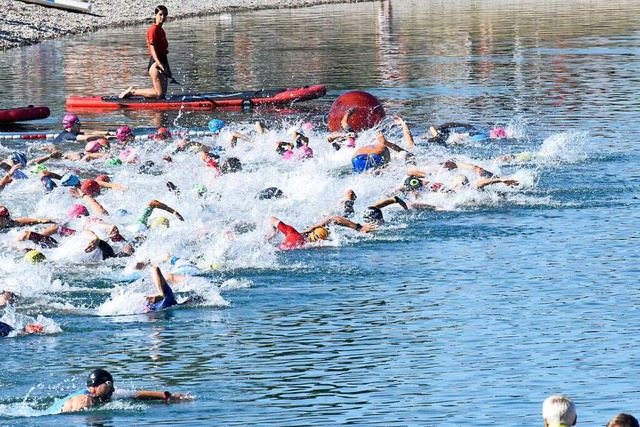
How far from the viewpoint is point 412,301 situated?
52.3 ft

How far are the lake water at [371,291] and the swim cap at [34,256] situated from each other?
221 mm

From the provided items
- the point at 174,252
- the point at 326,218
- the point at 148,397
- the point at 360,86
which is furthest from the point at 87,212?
the point at 360,86

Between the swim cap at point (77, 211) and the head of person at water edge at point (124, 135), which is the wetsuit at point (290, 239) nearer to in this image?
the swim cap at point (77, 211)

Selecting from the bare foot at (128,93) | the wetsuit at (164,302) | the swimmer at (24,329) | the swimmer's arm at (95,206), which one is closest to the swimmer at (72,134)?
the bare foot at (128,93)

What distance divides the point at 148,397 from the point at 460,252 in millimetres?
7120

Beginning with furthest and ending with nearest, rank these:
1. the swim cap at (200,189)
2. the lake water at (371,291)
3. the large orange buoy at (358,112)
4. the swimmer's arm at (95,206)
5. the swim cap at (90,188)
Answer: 1. the large orange buoy at (358,112)
2. the swim cap at (90,188)
3. the swim cap at (200,189)
4. the swimmer's arm at (95,206)
5. the lake water at (371,291)

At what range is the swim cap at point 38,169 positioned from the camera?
76.5 feet

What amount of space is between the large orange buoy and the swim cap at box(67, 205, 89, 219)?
25.6 ft

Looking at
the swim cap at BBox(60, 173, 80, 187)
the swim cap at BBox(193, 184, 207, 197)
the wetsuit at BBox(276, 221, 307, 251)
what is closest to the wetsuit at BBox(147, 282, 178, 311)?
the wetsuit at BBox(276, 221, 307, 251)

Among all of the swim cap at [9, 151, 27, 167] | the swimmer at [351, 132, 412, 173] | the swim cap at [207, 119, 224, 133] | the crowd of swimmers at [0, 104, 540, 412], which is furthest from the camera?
the swim cap at [207, 119, 224, 133]

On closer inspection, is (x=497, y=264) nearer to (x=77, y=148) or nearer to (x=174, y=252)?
(x=174, y=252)

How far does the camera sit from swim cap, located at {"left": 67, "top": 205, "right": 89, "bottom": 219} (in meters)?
20.2

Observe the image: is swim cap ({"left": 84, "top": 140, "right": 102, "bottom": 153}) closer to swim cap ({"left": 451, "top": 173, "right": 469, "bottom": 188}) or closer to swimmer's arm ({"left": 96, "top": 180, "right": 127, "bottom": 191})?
swimmer's arm ({"left": 96, "top": 180, "right": 127, "bottom": 191})

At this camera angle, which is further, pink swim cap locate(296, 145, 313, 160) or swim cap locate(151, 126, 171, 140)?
swim cap locate(151, 126, 171, 140)
